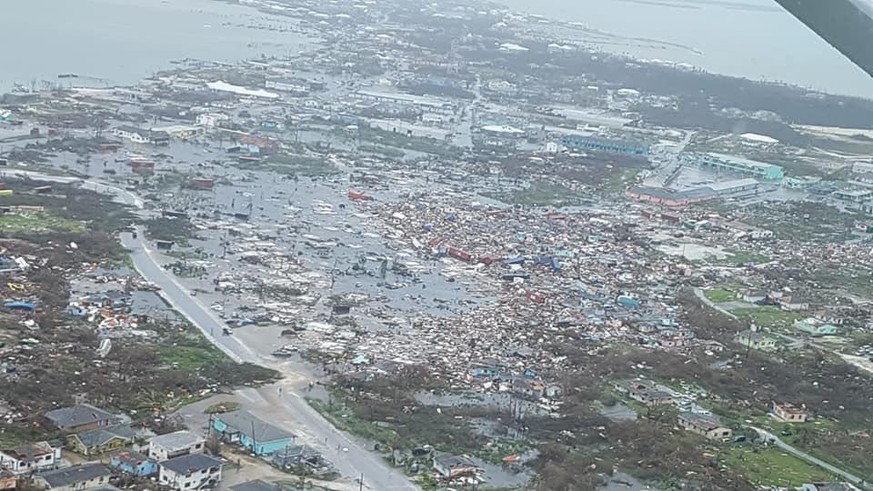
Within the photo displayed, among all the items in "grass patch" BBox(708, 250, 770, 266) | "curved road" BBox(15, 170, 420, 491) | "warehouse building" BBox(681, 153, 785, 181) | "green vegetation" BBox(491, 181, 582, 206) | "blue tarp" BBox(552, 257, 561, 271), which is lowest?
"curved road" BBox(15, 170, 420, 491)

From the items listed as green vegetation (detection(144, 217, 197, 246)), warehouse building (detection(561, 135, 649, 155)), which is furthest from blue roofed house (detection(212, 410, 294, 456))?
warehouse building (detection(561, 135, 649, 155))

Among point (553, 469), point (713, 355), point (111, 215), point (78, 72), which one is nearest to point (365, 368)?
point (553, 469)

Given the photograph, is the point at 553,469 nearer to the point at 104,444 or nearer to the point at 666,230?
the point at 104,444

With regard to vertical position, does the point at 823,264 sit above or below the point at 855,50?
below

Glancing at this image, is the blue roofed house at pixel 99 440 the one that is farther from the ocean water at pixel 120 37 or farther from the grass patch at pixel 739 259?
the ocean water at pixel 120 37

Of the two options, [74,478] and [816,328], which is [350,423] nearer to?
[74,478]

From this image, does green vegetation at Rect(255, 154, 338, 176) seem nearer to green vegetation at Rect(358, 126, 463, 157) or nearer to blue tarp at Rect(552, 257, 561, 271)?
green vegetation at Rect(358, 126, 463, 157)

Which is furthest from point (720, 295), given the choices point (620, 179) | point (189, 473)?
point (189, 473)
